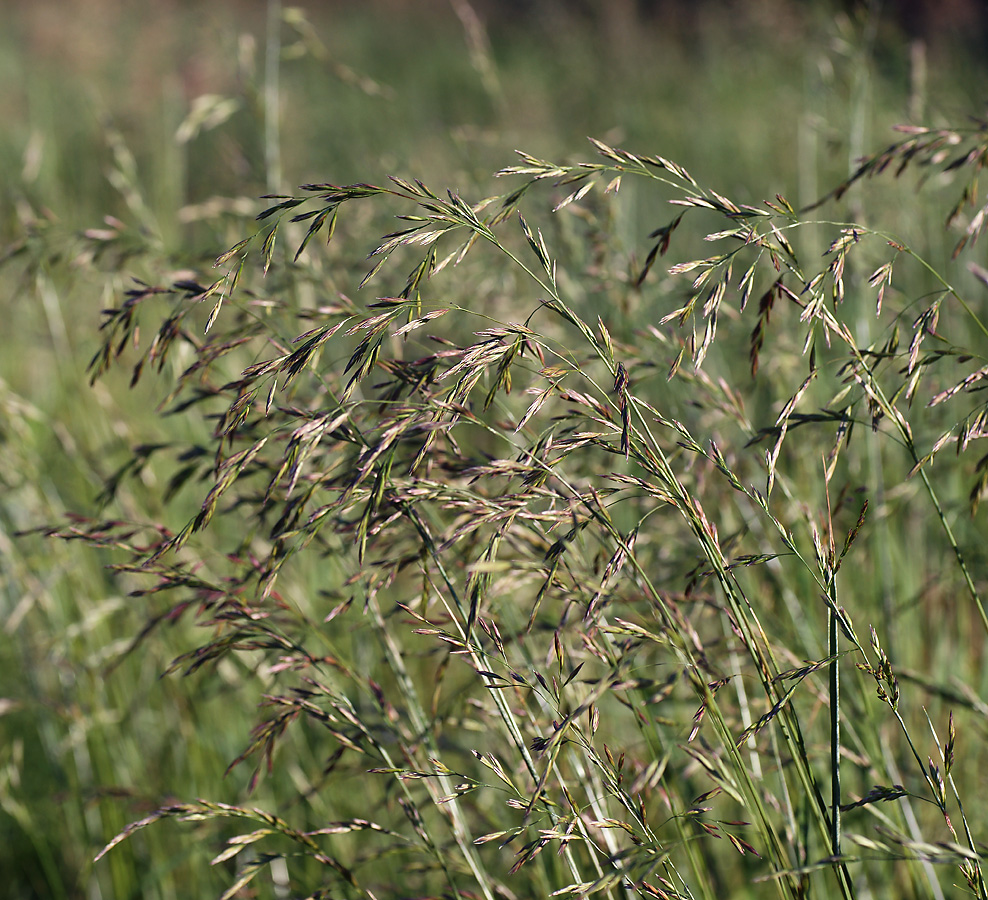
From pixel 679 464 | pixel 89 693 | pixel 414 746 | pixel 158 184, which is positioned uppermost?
pixel 158 184

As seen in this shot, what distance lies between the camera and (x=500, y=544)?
1031mm

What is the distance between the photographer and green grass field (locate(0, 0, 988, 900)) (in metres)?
0.77

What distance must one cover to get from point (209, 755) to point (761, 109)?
5130 mm

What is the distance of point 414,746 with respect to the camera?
1.00 meters

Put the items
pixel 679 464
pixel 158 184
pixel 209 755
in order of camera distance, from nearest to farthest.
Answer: pixel 679 464
pixel 209 755
pixel 158 184

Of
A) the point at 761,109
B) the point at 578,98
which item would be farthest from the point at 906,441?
the point at 578,98

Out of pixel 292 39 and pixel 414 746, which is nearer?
pixel 414 746

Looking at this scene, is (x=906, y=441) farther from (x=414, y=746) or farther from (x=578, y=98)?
(x=578, y=98)

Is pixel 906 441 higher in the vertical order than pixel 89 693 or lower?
higher

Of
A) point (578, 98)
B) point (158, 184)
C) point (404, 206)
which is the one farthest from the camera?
point (578, 98)

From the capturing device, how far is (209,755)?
63.8 inches

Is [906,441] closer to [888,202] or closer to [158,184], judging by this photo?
[888,202]

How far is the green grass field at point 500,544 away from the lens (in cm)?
77

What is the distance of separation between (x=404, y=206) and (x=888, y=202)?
4.59ft
